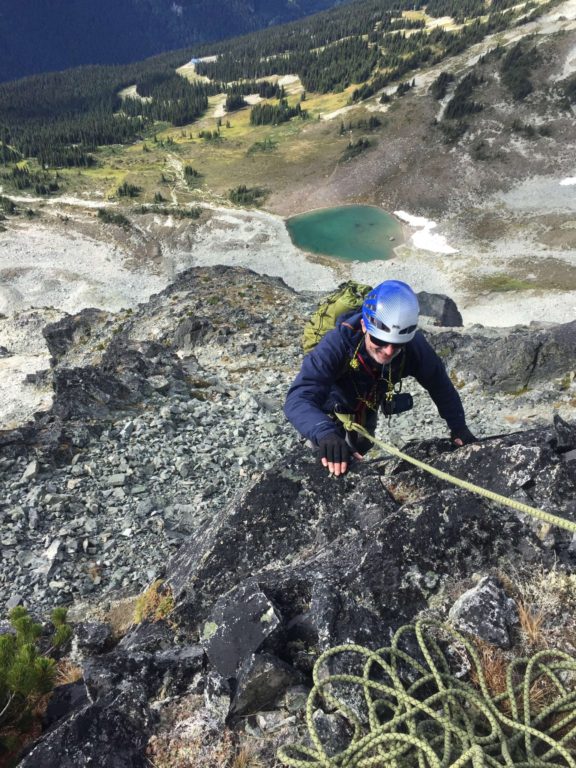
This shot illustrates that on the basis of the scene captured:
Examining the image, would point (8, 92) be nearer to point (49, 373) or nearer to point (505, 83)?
point (505, 83)

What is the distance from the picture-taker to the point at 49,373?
81.1 feet

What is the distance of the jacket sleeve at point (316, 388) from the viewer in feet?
20.7

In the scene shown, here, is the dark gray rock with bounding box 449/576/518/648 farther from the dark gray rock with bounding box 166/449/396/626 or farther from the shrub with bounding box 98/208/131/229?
the shrub with bounding box 98/208/131/229

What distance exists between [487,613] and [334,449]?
229 centimetres

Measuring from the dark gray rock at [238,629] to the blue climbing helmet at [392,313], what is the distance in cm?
337

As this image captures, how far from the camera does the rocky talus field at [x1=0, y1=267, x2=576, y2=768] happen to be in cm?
471

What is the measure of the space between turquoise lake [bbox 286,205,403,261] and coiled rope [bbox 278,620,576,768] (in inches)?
2473

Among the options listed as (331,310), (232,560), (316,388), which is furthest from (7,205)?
(316,388)

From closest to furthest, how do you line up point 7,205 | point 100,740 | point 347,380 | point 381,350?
1. point 100,740
2. point 381,350
3. point 347,380
4. point 7,205

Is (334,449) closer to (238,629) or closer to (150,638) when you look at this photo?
(238,629)

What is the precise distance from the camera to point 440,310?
137ft

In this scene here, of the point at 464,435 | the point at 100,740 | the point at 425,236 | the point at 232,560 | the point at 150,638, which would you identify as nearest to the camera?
the point at 100,740

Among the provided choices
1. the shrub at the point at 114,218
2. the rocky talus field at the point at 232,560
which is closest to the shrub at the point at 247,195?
the shrub at the point at 114,218

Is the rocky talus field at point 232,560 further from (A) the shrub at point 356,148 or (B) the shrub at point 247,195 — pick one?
(A) the shrub at point 356,148
